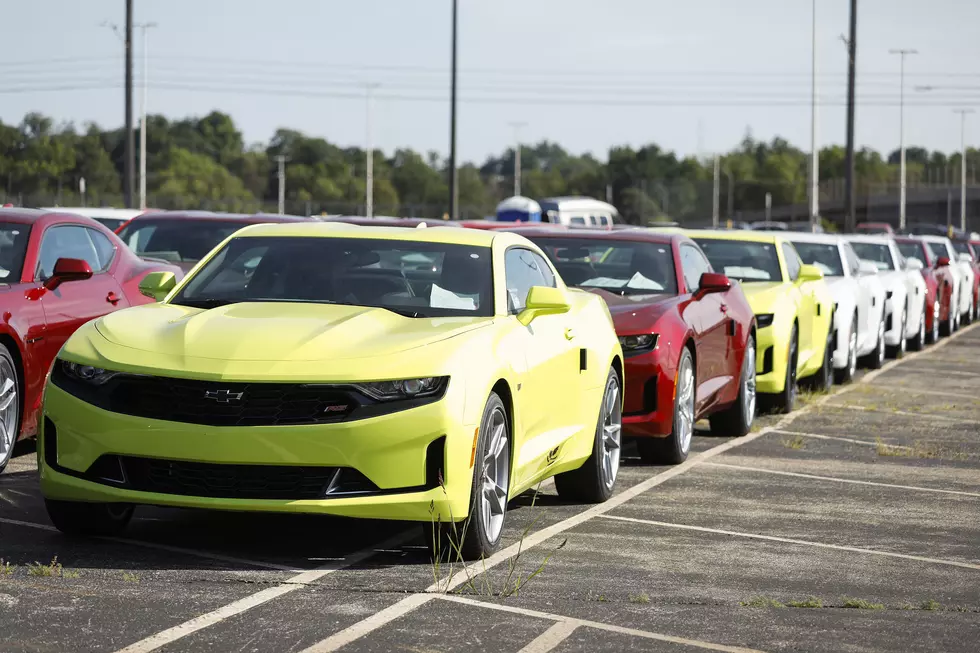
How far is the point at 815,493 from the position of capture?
10516 mm

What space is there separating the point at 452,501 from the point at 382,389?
0.54 metres

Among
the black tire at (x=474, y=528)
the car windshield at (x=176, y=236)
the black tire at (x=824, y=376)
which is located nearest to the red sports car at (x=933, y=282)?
the black tire at (x=824, y=376)

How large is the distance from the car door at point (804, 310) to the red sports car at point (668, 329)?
7.08ft

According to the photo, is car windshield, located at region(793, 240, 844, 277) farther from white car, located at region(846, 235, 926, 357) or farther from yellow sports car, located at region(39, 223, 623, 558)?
yellow sports car, located at region(39, 223, 623, 558)

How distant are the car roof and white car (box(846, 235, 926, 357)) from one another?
13.9 metres

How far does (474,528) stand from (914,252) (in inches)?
913

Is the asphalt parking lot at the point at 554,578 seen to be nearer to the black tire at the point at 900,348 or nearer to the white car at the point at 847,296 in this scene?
the white car at the point at 847,296

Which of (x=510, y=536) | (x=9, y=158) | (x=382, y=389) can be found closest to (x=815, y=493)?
(x=510, y=536)

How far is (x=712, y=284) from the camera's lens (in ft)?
40.7

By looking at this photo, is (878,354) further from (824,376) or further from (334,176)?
(334,176)

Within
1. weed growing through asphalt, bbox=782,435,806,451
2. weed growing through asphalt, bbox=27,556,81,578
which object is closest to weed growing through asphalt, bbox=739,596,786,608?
weed growing through asphalt, bbox=27,556,81,578

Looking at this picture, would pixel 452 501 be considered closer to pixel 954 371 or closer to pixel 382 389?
pixel 382 389

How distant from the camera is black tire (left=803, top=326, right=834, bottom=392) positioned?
57.3 ft

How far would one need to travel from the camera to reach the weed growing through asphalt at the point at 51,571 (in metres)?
6.91
